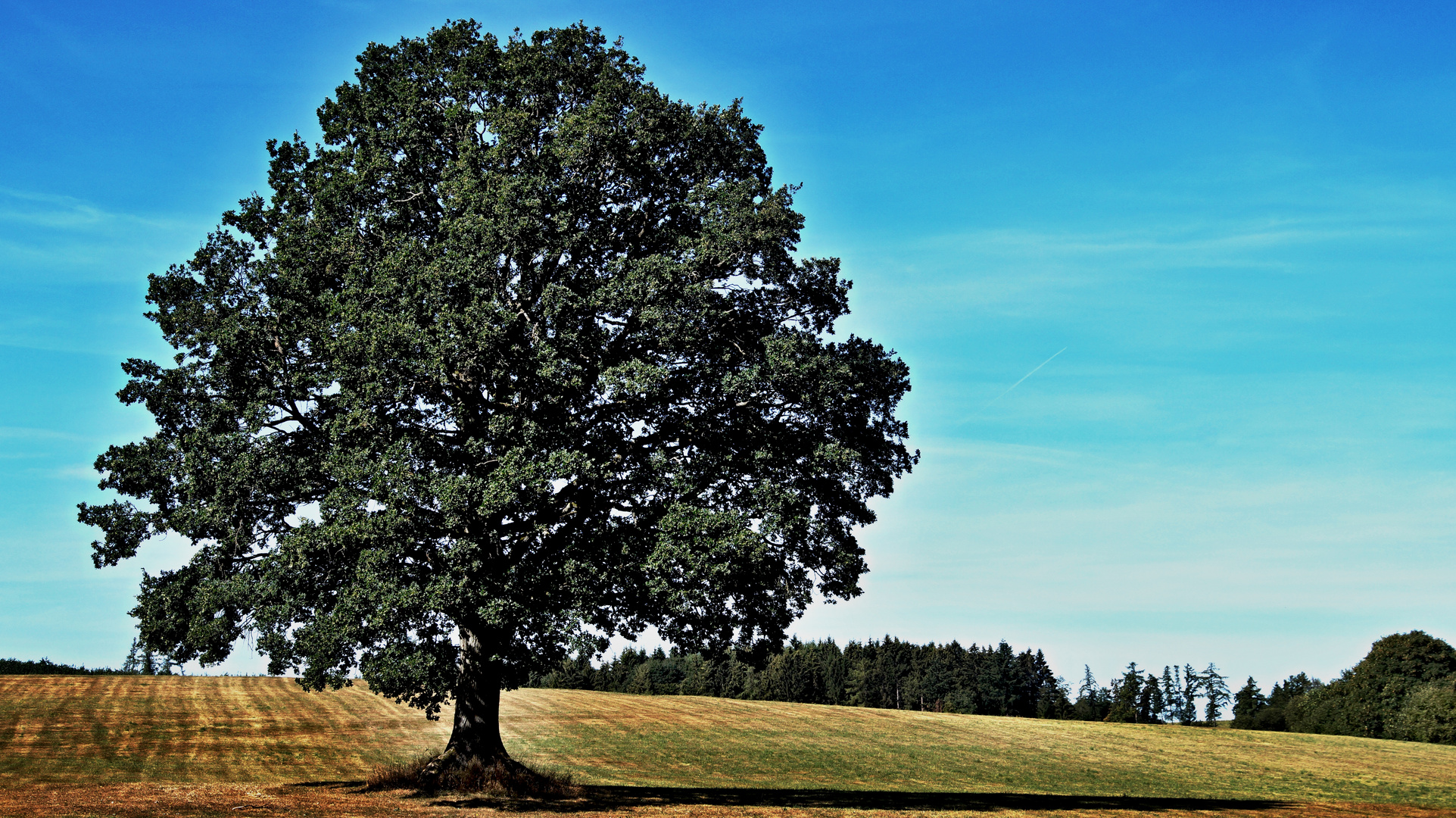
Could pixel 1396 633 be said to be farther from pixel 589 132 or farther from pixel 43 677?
pixel 43 677

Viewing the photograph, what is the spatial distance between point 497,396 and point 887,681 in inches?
5336

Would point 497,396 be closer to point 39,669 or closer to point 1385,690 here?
point 39,669

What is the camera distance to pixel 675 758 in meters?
48.7

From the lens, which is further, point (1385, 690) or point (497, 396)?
point (1385, 690)

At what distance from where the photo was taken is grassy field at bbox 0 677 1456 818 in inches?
1110

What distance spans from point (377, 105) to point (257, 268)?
5.85 metres

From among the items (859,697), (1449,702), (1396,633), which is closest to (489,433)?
(1449,702)

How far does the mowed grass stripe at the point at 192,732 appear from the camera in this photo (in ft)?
120

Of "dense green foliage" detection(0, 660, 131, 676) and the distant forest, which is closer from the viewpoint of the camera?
"dense green foliage" detection(0, 660, 131, 676)

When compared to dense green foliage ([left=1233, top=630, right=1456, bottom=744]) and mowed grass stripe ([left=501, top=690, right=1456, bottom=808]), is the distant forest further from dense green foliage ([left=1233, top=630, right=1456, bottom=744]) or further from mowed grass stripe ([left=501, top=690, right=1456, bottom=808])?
mowed grass stripe ([left=501, top=690, right=1456, bottom=808])

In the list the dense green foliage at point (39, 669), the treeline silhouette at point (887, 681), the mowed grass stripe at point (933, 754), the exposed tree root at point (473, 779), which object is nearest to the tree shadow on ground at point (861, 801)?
the exposed tree root at point (473, 779)

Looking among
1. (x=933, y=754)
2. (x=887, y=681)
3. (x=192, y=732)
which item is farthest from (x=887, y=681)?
(x=192, y=732)

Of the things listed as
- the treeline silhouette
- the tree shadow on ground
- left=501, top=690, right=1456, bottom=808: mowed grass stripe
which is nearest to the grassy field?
the tree shadow on ground

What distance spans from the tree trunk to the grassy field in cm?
211
